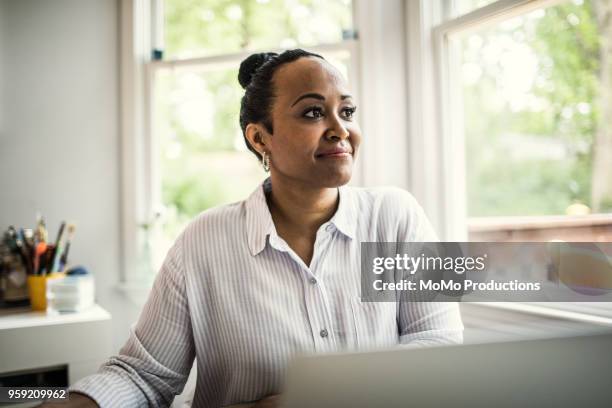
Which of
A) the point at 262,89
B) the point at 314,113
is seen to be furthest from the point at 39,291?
the point at 314,113

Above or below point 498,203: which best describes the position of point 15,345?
below

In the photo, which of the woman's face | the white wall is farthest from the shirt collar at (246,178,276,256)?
the white wall

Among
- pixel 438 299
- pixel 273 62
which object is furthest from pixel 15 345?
pixel 438 299

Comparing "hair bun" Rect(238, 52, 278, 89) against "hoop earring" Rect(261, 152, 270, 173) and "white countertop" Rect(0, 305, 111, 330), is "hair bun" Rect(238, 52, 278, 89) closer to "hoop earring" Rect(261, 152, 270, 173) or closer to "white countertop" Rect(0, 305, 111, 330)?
"hoop earring" Rect(261, 152, 270, 173)

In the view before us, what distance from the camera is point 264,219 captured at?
46.6 inches

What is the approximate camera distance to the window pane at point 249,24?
205cm

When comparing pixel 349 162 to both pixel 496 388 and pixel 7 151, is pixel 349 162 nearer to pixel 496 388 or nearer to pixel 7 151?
pixel 496 388

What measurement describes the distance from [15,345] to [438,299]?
4.19 feet

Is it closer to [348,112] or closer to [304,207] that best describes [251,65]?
[348,112]

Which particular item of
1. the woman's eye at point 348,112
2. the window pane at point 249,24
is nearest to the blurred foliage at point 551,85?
the window pane at point 249,24

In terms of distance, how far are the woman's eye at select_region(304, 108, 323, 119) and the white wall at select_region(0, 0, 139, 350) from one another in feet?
4.19

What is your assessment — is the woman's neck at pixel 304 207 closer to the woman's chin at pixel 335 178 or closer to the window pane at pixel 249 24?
the woman's chin at pixel 335 178

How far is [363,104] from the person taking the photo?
1.93 meters

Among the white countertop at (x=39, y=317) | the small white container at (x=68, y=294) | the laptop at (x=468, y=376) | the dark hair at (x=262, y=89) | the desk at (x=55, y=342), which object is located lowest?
the desk at (x=55, y=342)
